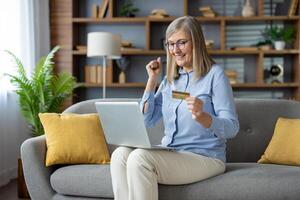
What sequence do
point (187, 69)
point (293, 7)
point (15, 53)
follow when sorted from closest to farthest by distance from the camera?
point (187, 69) → point (15, 53) → point (293, 7)

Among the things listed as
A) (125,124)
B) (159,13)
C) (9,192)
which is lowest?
(9,192)

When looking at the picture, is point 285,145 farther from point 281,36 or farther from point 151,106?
point 281,36

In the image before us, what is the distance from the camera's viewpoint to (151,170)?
212 centimetres

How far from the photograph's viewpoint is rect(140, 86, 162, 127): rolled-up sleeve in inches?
99.0

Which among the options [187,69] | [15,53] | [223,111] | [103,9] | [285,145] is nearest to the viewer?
[223,111]

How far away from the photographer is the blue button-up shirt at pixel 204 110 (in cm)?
227

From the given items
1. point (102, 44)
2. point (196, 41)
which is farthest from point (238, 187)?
point (102, 44)

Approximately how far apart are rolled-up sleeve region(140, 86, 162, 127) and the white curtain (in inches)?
79.4

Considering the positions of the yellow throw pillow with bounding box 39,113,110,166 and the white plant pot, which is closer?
the yellow throw pillow with bounding box 39,113,110,166

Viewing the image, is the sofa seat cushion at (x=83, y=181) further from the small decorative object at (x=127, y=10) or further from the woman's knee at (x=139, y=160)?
the small decorative object at (x=127, y=10)

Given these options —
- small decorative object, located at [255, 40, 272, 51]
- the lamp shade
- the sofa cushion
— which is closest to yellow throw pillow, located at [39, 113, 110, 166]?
the sofa cushion

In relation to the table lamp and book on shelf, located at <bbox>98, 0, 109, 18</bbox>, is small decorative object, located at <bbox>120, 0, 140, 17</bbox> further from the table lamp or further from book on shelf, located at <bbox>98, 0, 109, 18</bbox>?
the table lamp

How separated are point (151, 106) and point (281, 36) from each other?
310 cm

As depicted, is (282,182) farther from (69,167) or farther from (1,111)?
(1,111)
